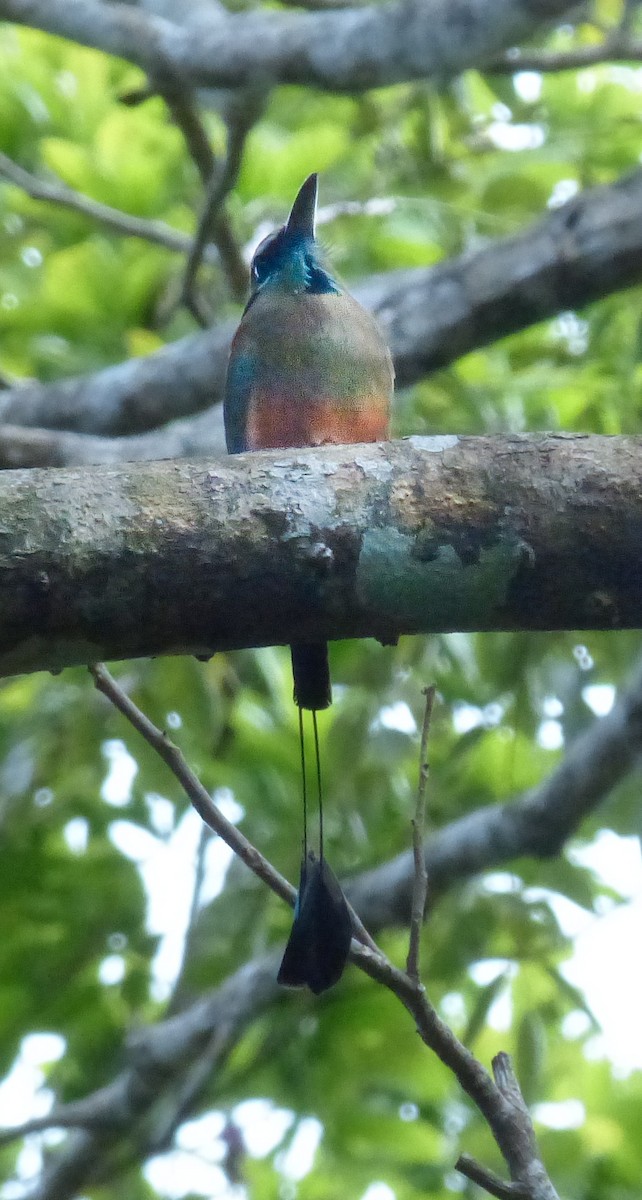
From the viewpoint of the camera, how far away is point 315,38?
3.77m

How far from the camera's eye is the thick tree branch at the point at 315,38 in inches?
140

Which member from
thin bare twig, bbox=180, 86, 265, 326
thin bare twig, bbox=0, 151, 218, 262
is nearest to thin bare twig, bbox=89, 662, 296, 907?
thin bare twig, bbox=180, 86, 265, 326

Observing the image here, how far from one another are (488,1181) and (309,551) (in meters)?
0.85

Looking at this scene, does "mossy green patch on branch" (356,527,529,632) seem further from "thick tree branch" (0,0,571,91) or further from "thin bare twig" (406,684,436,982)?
"thick tree branch" (0,0,571,91)

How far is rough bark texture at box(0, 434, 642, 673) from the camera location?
199 centimetres

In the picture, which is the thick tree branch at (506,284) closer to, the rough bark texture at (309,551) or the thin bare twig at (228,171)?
the thin bare twig at (228,171)

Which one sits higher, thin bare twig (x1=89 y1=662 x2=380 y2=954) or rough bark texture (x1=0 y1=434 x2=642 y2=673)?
rough bark texture (x1=0 y1=434 x2=642 y2=673)

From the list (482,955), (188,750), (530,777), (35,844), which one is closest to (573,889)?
(482,955)

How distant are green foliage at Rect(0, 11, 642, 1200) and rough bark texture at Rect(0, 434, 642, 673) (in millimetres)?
1424

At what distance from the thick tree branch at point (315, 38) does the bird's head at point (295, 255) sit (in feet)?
1.33

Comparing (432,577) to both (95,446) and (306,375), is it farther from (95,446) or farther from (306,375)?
(95,446)

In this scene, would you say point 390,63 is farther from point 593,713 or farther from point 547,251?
point 593,713

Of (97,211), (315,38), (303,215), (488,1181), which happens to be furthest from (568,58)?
(488,1181)

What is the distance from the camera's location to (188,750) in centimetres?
402
